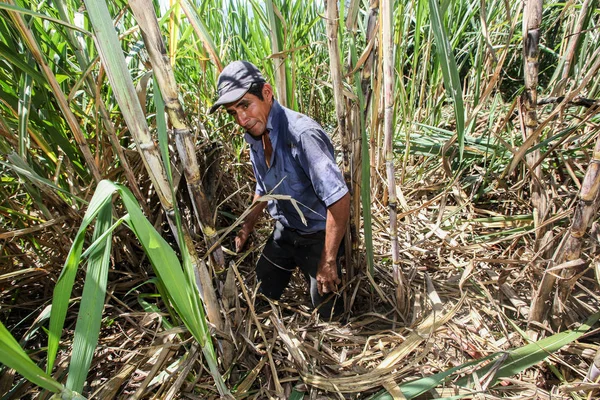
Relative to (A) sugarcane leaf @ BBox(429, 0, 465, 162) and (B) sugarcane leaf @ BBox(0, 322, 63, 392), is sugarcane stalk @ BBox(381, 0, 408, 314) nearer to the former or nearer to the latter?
(A) sugarcane leaf @ BBox(429, 0, 465, 162)

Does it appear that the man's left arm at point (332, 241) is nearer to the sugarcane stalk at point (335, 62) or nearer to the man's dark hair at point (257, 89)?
the sugarcane stalk at point (335, 62)

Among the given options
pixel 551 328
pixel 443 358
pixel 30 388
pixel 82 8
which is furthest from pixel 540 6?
pixel 30 388

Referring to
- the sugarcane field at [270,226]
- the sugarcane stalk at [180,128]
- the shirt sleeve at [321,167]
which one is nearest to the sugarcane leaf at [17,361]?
the sugarcane field at [270,226]

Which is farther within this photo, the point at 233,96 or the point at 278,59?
the point at 233,96

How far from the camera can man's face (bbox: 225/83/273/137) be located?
4.11 ft

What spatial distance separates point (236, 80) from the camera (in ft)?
4.01

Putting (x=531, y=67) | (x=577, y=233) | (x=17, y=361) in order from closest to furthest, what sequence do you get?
1. (x=17, y=361)
2. (x=577, y=233)
3. (x=531, y=67)

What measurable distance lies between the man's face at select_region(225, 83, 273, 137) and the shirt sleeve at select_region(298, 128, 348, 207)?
0.18 meters

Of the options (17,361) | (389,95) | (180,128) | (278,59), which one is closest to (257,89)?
(278,59)

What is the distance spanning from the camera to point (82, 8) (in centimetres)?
105

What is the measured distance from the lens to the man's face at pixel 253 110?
4.11ft

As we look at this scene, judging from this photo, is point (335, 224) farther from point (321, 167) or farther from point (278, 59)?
point (278, 59)

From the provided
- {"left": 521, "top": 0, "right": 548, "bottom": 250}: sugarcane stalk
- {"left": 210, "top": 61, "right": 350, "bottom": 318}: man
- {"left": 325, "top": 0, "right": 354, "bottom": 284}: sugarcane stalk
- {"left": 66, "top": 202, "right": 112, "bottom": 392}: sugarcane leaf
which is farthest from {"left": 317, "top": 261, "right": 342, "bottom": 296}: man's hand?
{"left": 66, "top": 202, "right": 112, "bottom": 392}: sugarcane leaf

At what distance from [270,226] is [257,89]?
0.83 metres
